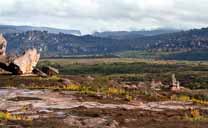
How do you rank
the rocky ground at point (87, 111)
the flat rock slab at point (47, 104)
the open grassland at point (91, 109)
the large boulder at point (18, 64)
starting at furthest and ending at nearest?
the large boulder at point (18, 64)
the flat rock slab at point (47, 104)
the open grassland at point (91, 109)
the rocky ground at point (87, 111)

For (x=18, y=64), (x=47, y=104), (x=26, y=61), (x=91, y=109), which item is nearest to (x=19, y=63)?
(x=18, y=64)

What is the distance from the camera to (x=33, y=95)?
5003 cm

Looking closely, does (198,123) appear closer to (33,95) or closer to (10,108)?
(10,108)

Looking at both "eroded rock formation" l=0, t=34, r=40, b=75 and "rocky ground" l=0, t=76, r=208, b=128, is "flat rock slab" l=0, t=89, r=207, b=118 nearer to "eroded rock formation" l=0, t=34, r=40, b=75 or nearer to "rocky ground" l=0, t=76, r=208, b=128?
"rocky ground" l=0, t=76, r=208, b=128

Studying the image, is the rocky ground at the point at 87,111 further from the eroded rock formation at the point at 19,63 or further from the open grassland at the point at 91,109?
the eroded rock formation at the point at 19,63

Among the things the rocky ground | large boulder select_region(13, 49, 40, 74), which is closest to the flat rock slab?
the rocky ground

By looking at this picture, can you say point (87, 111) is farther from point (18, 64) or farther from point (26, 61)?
point (26, 61)

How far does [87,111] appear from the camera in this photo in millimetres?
40844

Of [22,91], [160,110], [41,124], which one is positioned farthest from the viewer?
[22,91]

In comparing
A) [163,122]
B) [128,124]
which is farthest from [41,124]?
[163,122]

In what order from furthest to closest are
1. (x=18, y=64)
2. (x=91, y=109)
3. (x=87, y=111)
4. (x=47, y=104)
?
(x=18, y=64) → (x=47, y=104) → (x=91, y=109) → (x=87, y=111)

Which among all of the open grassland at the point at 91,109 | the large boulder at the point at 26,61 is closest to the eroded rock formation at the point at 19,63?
the large boulder at the point at 26,61

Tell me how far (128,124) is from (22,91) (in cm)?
1956

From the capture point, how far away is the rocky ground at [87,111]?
115 ft
